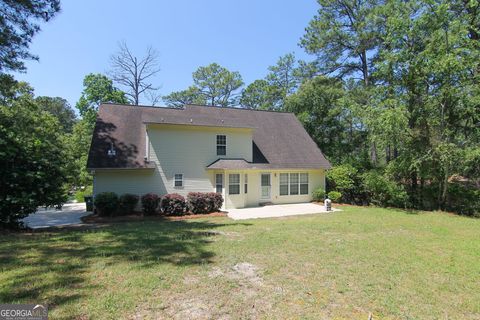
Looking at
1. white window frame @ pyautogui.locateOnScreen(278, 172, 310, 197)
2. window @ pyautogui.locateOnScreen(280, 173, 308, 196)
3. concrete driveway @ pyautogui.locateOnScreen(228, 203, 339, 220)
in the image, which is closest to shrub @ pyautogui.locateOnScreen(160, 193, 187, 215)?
Answer: concrete driveway @ pyautogui.locateOnScreen(228, 203, 339, 220)

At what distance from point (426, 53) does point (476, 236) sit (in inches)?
424

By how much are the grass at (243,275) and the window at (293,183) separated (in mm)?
8884

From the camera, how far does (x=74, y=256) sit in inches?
243

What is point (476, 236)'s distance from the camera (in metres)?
9.42

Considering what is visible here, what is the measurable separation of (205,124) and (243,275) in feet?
37.9

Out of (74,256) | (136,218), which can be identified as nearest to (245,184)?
(136,218)

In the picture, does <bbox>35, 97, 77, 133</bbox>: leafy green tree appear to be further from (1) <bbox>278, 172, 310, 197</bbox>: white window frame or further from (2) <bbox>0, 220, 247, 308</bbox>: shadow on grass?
(2) <bbox>0, 220, 247, 308</bbox>: shadow on grass

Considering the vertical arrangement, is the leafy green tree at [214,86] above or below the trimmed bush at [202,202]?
above

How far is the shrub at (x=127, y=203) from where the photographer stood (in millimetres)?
13738

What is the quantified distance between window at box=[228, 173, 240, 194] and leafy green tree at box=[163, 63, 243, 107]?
2546 centimetres

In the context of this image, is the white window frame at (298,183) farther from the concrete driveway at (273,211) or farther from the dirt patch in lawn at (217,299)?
the dirt patch in lawn at (217,299)

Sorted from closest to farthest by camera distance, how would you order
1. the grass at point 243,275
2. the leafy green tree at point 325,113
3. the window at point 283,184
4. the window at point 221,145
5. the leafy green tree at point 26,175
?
the grass at point 243,275, the leafy green tree at point 26,175, the window at point 221,145, the window at point 283,184, the leafy green tree at point 325,113

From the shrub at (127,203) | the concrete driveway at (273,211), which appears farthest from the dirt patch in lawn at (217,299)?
the shrub at (127,203)

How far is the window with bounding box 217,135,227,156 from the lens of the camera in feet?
54.5
